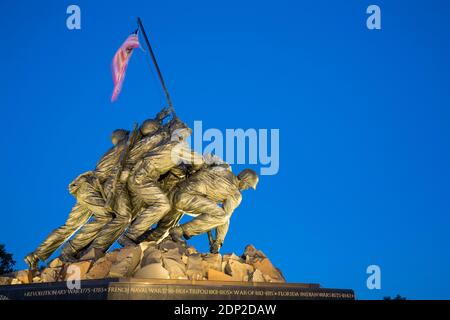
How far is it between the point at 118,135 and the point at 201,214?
8.40 feet

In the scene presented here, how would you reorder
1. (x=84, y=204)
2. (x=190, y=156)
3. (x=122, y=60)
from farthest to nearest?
(x=122, y=60) → (x=84, y=204) → (x=190, y=156)

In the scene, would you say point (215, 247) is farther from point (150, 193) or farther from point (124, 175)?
point (124, 175)

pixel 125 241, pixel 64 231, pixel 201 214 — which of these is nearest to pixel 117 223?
pixel 125 241

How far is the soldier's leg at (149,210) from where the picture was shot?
13.3m

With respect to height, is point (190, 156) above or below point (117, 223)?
above

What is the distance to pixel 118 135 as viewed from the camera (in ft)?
47.8

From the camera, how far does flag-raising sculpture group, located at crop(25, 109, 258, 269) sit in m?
13.4

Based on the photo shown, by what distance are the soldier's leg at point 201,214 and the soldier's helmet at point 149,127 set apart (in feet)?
4.90

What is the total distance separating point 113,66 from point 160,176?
112 inches

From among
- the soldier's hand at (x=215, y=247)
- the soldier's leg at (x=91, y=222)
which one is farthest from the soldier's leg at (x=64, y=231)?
the soldier's hand at (x=215, y=247)
